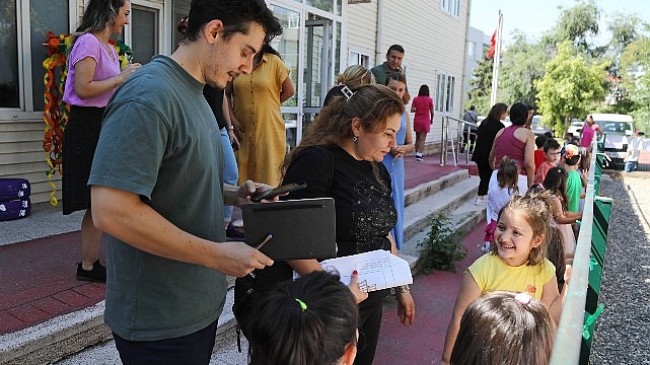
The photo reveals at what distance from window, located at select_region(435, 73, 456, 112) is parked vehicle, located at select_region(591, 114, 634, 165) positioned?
505 centimetres

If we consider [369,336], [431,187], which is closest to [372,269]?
[369,336]

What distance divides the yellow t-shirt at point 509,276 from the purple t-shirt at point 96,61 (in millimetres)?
2254

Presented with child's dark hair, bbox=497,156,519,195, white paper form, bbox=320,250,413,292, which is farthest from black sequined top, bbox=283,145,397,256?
child's dark hair, bbox=497,156,519,195

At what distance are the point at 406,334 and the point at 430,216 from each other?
3.04 m

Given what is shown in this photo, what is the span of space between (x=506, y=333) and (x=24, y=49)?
191 inches

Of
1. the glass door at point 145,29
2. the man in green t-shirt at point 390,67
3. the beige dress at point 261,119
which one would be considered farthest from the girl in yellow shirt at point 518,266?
the glass door at point 145,29

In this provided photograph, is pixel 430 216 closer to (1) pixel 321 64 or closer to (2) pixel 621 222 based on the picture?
(1) pixel 321 64

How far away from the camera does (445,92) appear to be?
18.1 metres

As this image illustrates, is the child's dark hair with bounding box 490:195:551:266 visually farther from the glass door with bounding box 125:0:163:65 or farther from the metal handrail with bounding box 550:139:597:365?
the glass door with bounding box 125:0:163:65

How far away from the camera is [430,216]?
6984 millimetres

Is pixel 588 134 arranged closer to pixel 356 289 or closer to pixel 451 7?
pixel 451 7

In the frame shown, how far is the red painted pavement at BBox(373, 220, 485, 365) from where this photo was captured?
378cm

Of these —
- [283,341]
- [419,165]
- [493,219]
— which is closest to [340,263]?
[283,341]

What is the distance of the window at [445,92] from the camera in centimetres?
1756
